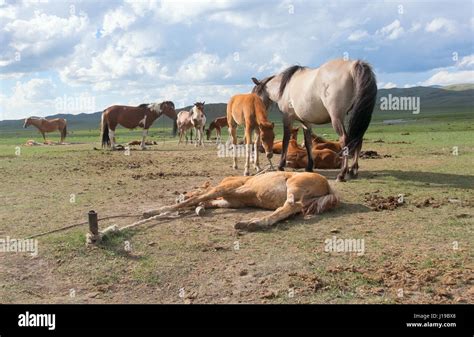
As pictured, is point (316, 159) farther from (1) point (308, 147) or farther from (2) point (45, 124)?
(2) point (45, 124)

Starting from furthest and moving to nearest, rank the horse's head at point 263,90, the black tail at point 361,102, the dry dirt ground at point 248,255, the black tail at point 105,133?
the black tail at point 105,133 < the horse's head at point 263,90 < the black tail at point 361,102 < the dry dirt ground at point 248,255

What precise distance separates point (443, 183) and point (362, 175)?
2.03 m

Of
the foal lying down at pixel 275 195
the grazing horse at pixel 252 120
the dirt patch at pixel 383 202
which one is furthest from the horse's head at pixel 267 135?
the foal lying down at pixel 275 195

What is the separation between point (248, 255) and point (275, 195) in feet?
6.14

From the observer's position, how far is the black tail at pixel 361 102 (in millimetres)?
10078

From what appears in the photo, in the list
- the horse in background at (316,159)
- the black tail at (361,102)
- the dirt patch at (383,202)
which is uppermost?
the black tail at (361,102)

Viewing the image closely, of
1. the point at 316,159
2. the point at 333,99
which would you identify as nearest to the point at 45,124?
the point at 316,159

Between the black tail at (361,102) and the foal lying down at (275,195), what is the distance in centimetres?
307

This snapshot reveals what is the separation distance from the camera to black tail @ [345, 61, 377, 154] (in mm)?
10078

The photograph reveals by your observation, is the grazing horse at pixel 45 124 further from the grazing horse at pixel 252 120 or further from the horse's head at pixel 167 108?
the grazing horse at pixel 252 120

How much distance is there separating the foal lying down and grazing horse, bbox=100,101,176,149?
52.4 feet

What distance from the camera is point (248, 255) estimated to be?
224 inches
